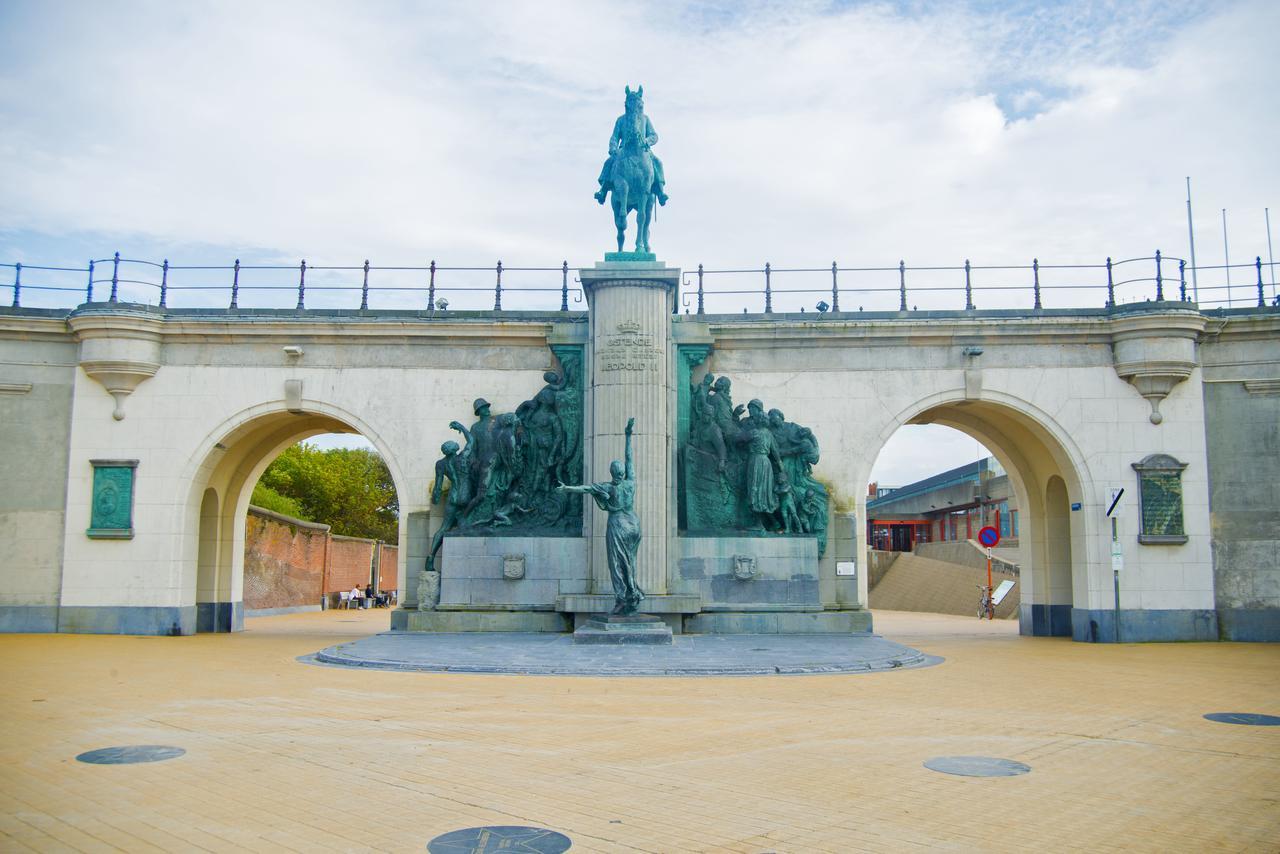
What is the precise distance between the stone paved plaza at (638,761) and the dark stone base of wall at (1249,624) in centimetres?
742

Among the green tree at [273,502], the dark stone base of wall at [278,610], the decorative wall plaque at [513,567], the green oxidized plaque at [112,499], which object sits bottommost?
the dark stone base of wall at [278,610]

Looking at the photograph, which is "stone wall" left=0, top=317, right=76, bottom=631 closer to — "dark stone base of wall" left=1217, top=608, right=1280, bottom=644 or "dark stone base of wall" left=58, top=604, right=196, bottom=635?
"dark stone base of wall" left=58, top=604, right=196, bottom=635

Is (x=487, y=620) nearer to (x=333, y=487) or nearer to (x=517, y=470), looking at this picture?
(x=517, y=470)

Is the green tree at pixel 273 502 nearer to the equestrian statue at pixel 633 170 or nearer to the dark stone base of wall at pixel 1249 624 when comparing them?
the equestrian statue at pixel 633 170

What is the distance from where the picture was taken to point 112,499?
2097cm

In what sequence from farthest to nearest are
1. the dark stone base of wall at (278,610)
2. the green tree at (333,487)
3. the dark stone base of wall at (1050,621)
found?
the green tree at (333,487) → the dark stone base of wall at (278,610) → the dark stone base of wall at (1050,621)

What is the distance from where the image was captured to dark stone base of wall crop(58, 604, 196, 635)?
2067cm

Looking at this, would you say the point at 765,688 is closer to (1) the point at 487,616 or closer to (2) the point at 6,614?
(1) the point at 487,616

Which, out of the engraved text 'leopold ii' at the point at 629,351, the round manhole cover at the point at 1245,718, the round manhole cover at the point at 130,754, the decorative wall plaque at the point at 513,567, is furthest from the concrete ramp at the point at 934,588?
the round manhole cover at the point at 130,754

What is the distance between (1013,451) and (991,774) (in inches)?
722

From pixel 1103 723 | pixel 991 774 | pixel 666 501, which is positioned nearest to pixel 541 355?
pixel 666 501

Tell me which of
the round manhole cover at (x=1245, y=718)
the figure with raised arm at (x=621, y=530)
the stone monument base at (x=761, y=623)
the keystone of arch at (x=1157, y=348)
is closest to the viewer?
the round manhole cover at (x=1245, y=718)

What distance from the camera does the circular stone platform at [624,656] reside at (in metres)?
13.4

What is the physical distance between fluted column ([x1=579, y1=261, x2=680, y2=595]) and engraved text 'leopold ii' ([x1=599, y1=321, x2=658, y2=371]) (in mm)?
19
